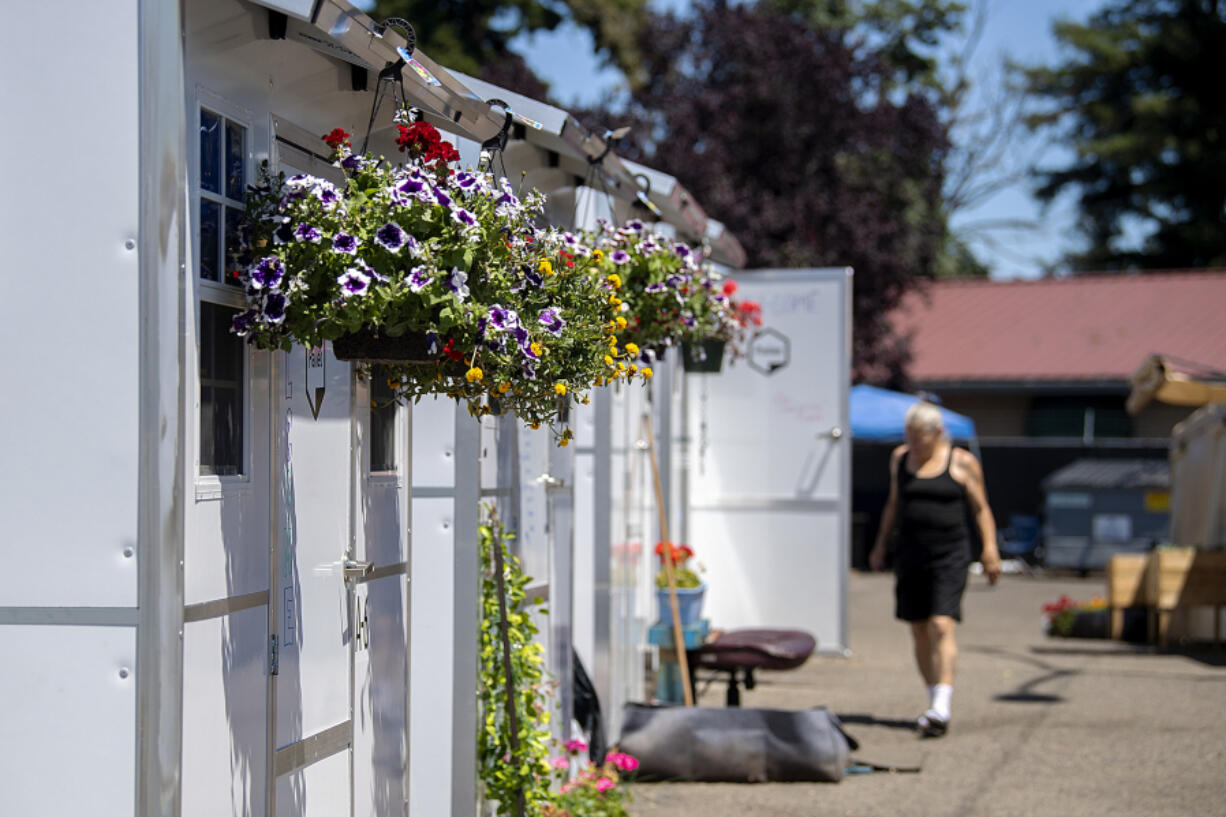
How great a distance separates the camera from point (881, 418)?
1733 centimetres

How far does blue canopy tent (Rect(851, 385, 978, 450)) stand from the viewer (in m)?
17.1

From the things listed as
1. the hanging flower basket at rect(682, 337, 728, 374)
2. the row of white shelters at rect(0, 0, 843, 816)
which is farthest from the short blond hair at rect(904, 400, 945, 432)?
the row of white shelters at rect(0, 0, 843, 816)

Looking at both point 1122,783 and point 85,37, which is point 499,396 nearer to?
point 85,37

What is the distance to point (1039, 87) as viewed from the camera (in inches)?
1527

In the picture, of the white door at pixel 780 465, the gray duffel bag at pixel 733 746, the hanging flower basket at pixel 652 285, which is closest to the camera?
the hanging flower basket at pixel 652 285

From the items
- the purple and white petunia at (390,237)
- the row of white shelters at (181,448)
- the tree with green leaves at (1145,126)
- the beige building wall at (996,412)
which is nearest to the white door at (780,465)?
the row of white shelters at (181,448)

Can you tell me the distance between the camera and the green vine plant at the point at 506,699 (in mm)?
4957

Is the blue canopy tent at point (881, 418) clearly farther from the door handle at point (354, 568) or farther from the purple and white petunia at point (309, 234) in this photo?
the purple and white petunia at point (309, 234)

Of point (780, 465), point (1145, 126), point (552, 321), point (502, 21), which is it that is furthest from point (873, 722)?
point (1145, 126)

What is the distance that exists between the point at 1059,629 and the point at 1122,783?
607cm

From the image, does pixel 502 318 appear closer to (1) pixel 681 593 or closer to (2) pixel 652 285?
(2) pixel 652 285

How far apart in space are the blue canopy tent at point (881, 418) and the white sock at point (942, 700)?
869 centimetres

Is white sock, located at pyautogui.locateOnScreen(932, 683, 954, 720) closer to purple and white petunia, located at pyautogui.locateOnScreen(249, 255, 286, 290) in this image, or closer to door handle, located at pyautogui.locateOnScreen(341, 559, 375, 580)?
door handle, located at pyautogui.locateOnScreen(341, 559, 375, 580)

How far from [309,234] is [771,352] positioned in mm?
7970
